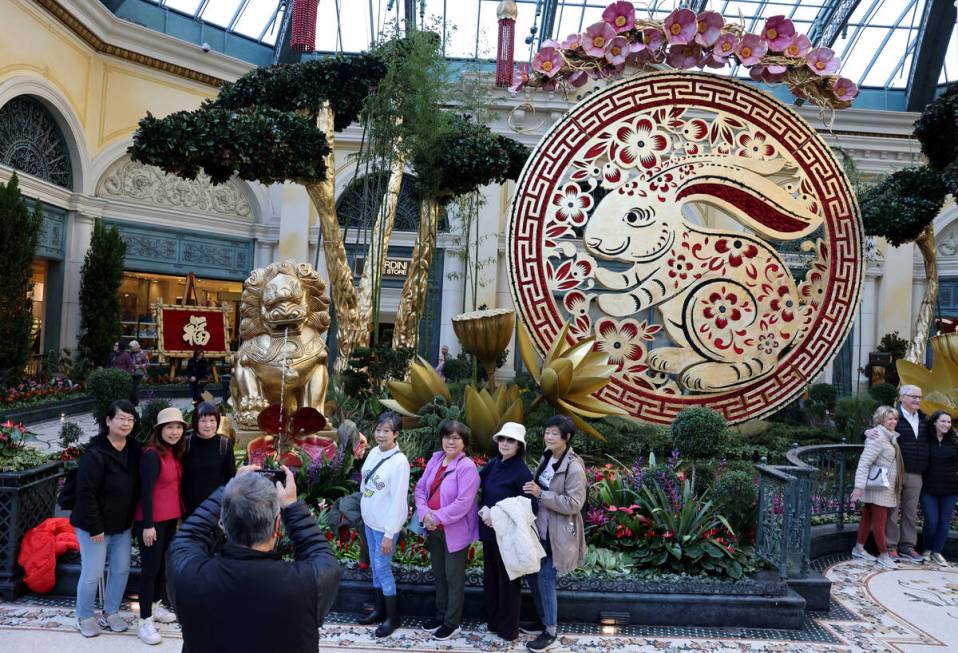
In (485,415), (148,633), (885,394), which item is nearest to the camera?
(148,633)

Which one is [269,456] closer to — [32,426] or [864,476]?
[864,476]

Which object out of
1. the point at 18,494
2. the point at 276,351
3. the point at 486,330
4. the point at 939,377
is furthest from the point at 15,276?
the point at 939,377

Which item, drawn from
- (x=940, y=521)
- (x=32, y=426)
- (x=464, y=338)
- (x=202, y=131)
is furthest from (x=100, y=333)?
(x=940, y=521)

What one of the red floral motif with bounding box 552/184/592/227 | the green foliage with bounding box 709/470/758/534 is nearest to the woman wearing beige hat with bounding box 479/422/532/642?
the green foliage with bounding box 709/470/758/534

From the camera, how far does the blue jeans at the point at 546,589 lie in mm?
3965

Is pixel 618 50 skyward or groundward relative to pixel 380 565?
skyward

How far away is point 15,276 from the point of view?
11633 mm

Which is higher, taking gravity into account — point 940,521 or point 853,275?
point 853,275

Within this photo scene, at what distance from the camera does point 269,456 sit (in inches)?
229

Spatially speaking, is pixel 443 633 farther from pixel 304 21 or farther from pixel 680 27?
pixel 304 21

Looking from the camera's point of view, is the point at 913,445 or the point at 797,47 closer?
the point at 913,445

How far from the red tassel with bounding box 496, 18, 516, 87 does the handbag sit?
7556mm

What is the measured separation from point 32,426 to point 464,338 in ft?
24.0

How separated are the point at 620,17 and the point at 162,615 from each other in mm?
6445
